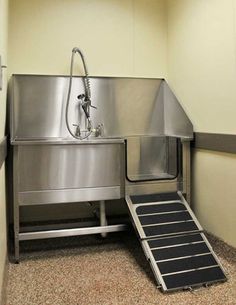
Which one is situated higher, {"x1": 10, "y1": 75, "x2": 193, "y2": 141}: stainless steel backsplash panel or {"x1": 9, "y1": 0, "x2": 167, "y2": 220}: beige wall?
{"x1": 9, "y1": 0, "x2": 167, "y2": 220}: beige wall

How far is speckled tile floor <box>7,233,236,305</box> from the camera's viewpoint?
174 centimetres

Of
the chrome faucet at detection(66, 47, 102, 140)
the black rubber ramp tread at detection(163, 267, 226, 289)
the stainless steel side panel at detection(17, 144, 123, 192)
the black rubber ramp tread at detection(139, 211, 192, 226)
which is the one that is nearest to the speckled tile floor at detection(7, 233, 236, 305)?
the black rubber ramp tread at detection(163, 267, 226, 289)

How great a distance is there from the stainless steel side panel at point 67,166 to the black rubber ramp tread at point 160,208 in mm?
269

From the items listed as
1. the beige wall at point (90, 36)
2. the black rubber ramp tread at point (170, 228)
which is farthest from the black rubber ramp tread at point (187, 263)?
the beige wall at point (90, 36)

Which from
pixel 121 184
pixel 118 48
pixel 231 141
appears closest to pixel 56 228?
pixel 121 184

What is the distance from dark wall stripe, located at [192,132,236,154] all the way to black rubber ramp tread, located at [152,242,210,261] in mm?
706

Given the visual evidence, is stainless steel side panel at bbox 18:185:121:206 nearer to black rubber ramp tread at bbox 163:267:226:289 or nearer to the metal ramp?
the metal ramp

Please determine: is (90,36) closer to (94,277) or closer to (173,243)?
(173,243)

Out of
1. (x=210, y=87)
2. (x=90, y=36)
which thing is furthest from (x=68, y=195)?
(x=90, y=36)

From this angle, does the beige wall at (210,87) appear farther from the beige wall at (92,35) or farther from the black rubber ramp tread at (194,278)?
the black rubber ramp tread at (194,278)

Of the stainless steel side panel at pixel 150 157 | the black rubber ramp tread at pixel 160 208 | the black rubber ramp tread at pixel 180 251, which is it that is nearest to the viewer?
the black rubber ramp tread at pixel 180 251

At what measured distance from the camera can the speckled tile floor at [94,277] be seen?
1744mm

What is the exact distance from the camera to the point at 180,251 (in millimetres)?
2064

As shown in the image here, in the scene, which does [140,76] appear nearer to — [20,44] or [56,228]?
[20,44]
